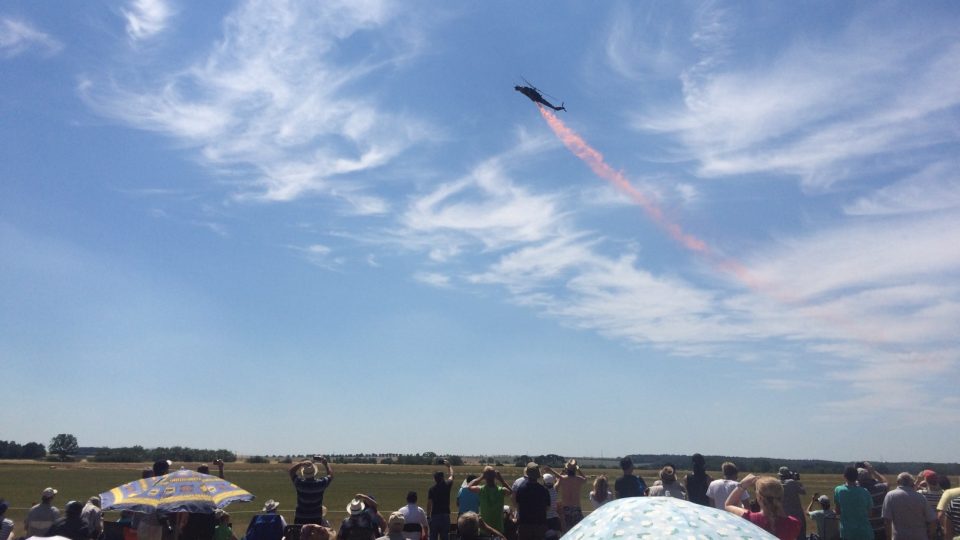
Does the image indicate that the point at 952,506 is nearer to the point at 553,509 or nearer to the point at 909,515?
the point at 909,515

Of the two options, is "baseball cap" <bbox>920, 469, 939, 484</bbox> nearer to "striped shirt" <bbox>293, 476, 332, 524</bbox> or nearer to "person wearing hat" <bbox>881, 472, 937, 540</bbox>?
"person wearing hat" <bbox>881, 472, 937, 540</bbox>

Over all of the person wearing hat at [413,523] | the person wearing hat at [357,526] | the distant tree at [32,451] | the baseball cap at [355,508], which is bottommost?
the distant tree at [32,451]

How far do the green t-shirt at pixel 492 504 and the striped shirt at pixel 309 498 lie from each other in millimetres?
2370

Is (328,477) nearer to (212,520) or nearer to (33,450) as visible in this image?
(212,520)

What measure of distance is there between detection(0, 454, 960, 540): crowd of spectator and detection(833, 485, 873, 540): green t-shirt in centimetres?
1

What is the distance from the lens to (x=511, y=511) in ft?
37.0

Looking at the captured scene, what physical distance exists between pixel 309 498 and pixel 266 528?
3.09 ft

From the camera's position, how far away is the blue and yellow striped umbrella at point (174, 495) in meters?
8.07

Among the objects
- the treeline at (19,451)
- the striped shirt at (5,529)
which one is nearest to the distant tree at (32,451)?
the treeline at (19,451)

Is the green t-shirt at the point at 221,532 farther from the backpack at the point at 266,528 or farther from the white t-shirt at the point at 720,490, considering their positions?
the white t-shirt at the point at 720,490

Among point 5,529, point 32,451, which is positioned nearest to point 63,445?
point 32,451

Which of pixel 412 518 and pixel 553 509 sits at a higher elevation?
pixel 412 518

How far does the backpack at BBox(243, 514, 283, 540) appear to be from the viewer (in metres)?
8.64

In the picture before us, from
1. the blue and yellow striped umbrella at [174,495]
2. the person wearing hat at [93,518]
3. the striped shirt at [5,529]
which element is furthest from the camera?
the striped shirt at [5,529]
